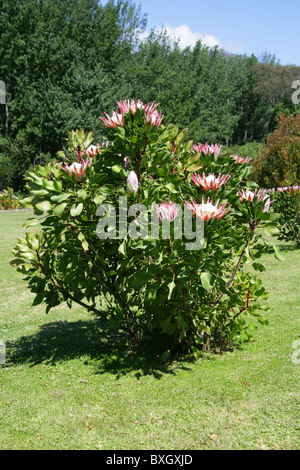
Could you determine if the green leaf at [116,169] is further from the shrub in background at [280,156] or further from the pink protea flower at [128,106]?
the shrub in background at [280,156]

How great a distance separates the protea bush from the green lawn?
1.16 feet

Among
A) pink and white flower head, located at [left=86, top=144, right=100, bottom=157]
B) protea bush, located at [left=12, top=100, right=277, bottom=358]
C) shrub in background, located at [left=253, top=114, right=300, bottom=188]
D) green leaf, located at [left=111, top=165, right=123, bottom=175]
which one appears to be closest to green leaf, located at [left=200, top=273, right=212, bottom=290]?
protea bush, located at [left=12, top=100, right=277, bottom=358]

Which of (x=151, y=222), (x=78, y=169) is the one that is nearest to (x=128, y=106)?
(x=78, y=169)

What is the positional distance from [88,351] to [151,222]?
5.92ft

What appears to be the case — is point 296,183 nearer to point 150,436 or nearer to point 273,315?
point 273,315

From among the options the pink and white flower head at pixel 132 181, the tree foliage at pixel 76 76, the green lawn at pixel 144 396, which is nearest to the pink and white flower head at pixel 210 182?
the pink and white flower head at pixel 132 181

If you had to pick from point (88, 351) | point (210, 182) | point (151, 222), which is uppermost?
point (210, 182)

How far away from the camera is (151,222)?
2.87m

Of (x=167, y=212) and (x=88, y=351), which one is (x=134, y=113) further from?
(x=88, y=351)

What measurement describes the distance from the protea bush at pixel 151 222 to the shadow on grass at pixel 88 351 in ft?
0.80

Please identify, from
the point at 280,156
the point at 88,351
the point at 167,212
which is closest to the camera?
the point at 167,212

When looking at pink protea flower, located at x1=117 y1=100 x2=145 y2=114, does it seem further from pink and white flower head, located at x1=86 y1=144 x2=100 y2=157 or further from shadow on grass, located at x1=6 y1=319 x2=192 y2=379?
shadow on grass, located at x1=6 y1=319 x2=192 y2=379

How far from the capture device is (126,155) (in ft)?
10.3

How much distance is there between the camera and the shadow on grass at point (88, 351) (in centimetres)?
352
